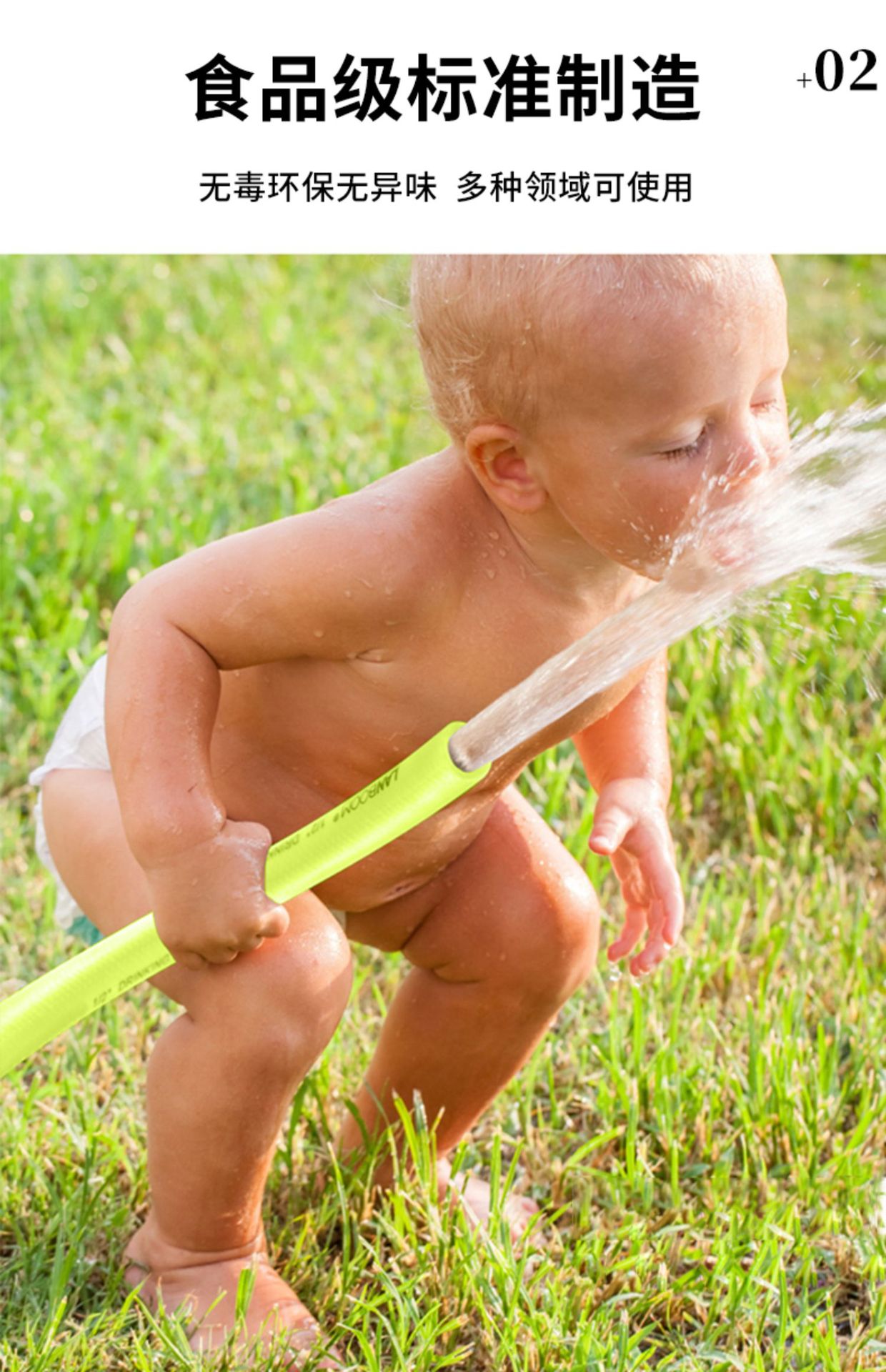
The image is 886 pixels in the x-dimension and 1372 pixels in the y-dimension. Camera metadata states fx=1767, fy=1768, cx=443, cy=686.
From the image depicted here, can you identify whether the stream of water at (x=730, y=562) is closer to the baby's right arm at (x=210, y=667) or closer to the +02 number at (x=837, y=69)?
the baby's right arm at (x=210, y=667)

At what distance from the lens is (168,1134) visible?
6.41 feet

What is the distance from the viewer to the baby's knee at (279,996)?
189cm

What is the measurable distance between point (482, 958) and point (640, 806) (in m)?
0.26

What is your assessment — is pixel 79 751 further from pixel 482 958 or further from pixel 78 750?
pixel 482 958

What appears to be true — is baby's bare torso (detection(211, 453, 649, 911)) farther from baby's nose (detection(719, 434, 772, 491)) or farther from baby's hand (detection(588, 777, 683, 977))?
baby's nose (detection(719, 434, 772, 491))

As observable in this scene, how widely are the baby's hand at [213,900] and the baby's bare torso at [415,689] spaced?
20 cm

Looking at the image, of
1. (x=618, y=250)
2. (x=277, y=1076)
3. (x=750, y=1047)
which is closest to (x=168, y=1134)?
(x=277, y=1076)

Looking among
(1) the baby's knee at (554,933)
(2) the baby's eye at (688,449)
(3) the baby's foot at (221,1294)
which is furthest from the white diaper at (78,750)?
(2) the baby's eye at (688,449)

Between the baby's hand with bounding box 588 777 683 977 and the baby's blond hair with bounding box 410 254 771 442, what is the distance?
504 millimetres

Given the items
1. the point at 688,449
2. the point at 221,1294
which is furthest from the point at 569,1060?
the point at 688,449

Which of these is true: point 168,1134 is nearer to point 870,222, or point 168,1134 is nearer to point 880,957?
point 880,957

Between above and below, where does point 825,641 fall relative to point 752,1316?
above

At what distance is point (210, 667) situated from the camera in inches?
74.8

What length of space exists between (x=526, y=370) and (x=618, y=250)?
0.15m
